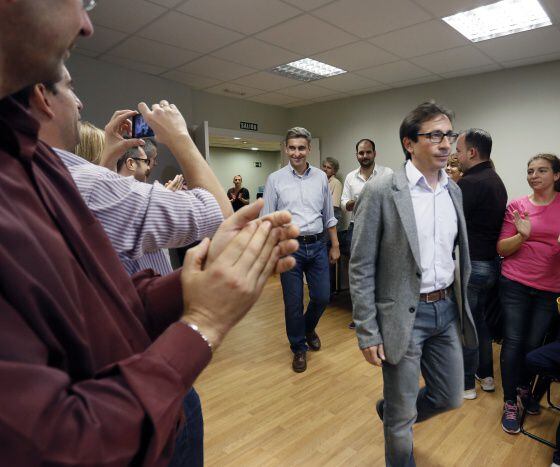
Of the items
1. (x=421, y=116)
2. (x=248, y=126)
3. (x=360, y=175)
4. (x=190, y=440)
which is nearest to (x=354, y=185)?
(x=360, y=175)

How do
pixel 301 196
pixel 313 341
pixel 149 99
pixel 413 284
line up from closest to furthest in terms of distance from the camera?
pixel 413 284
pixel 301 196
pixel 313 341
pixel 149 99

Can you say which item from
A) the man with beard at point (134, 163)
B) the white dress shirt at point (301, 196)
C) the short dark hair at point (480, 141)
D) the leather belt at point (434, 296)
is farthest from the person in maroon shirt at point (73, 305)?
the white dress shirt at point (301, 196)

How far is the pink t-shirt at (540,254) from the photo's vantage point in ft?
6.95

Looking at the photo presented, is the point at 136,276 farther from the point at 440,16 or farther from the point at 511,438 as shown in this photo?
the point at 440,16

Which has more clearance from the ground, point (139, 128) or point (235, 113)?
point (235, 113)

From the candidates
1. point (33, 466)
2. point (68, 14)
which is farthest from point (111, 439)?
point (68, 14)

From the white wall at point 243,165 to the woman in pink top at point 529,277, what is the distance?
8729 millimetres

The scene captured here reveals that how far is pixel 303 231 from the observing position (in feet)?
10.2

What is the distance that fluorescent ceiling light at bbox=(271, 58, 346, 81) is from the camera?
4570 millimetres

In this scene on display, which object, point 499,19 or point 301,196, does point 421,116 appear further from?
point 499,19

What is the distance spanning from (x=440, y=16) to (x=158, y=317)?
366 cm

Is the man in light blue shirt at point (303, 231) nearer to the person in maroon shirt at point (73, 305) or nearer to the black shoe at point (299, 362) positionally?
the black shoe at point (299, 362)

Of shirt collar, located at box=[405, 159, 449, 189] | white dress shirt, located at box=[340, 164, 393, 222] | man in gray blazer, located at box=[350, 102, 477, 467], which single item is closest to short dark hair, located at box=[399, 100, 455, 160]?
man in gray blazer, located at box=[350, 102, 477, 467]

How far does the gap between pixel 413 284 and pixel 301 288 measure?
61.0 inches
